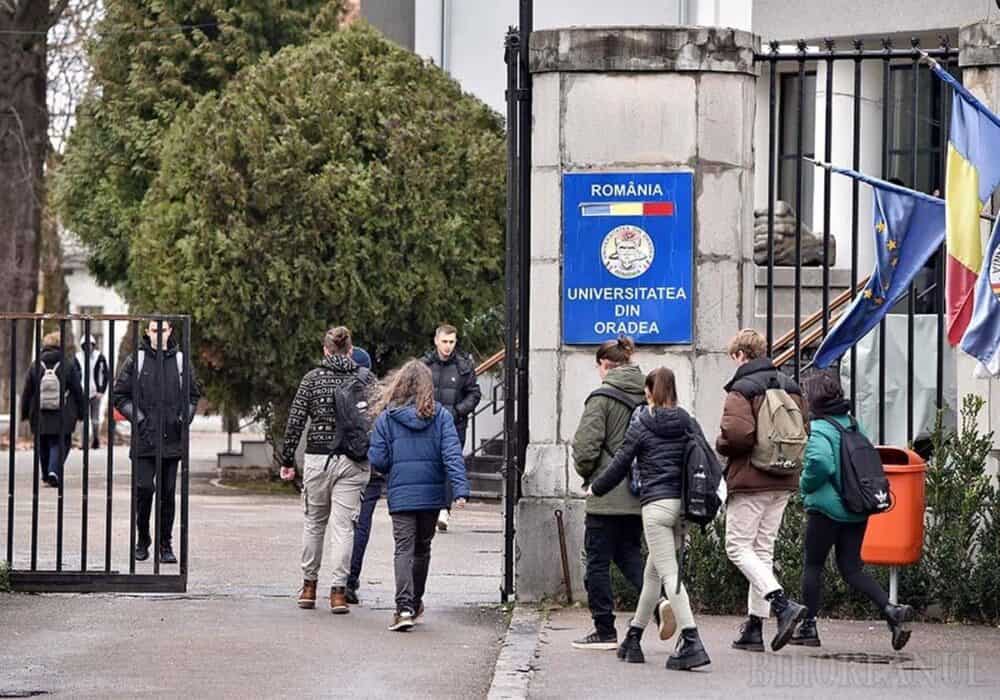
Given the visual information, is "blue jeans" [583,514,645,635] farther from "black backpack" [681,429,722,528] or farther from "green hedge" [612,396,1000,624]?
"green hedge" [612,396,1000,624]

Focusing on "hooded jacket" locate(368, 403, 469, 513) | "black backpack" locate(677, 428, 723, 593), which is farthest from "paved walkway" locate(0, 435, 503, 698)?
"black backpack" locate(677, 428, 723, 593)

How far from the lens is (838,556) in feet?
34.7

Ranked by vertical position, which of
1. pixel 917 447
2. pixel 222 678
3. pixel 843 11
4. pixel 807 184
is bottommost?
pixel 222 678

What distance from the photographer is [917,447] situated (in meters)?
12.7

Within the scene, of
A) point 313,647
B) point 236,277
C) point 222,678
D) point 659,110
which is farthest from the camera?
point 236,277

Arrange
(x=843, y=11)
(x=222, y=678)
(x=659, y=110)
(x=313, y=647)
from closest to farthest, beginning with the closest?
(x=222, y=678), (x=313, y=647), (x=659, y=110), (x=843, y=11)

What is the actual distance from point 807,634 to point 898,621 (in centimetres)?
50

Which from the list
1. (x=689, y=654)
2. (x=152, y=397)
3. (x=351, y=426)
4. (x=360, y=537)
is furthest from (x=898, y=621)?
(x=152, y=397)

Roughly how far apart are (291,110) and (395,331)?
266cm

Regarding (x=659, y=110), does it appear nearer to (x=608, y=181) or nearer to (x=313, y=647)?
(x=608, y=181)

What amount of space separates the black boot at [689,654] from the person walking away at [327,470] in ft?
9.62

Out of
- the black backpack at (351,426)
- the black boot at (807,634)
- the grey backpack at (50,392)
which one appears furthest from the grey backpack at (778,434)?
the grey backpack at (50,392)

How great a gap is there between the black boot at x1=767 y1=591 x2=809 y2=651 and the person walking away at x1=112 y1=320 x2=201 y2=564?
16.3ft

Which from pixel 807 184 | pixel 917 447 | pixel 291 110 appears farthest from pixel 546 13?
pixel 917 447
